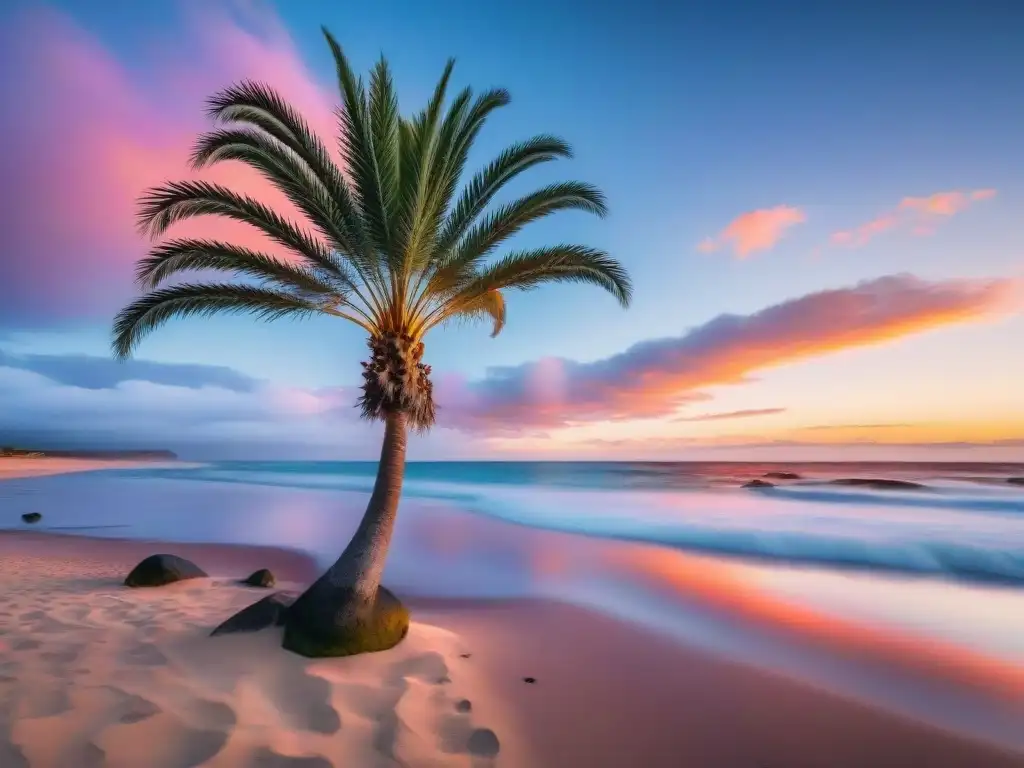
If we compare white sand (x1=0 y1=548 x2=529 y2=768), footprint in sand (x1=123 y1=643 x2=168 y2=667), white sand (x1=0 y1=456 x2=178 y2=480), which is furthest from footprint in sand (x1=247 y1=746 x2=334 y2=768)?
white sand (x1=0 y1=456 x2=178 y2=480)

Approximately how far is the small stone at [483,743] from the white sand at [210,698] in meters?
0.05

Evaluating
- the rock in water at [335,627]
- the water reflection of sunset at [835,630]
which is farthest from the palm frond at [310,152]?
the water reflection of sunset at [835,630]

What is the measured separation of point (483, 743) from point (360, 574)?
2633 mm

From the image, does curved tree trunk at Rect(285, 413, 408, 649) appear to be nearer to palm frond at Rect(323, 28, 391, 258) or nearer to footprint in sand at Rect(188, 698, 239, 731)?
footprint in sand at Rect(188, 698, 239, 731)

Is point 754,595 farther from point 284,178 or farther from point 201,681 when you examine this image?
point 284,178

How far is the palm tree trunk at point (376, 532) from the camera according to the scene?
6.15 m

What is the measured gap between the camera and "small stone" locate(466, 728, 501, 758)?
4152 mm

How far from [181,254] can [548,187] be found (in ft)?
17.8

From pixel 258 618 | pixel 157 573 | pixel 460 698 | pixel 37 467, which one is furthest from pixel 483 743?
pixel 37 467

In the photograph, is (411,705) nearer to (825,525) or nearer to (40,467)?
(825,525)

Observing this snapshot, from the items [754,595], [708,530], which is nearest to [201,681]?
[754,595]

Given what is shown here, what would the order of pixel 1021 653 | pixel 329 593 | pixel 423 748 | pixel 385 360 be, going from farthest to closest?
1. pixel 1021 653
2. pixel 385 360
3. pixel 329 593
4. pixel 423 748

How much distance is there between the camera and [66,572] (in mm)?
9852

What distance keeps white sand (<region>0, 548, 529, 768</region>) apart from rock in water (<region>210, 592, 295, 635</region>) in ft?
0.51
